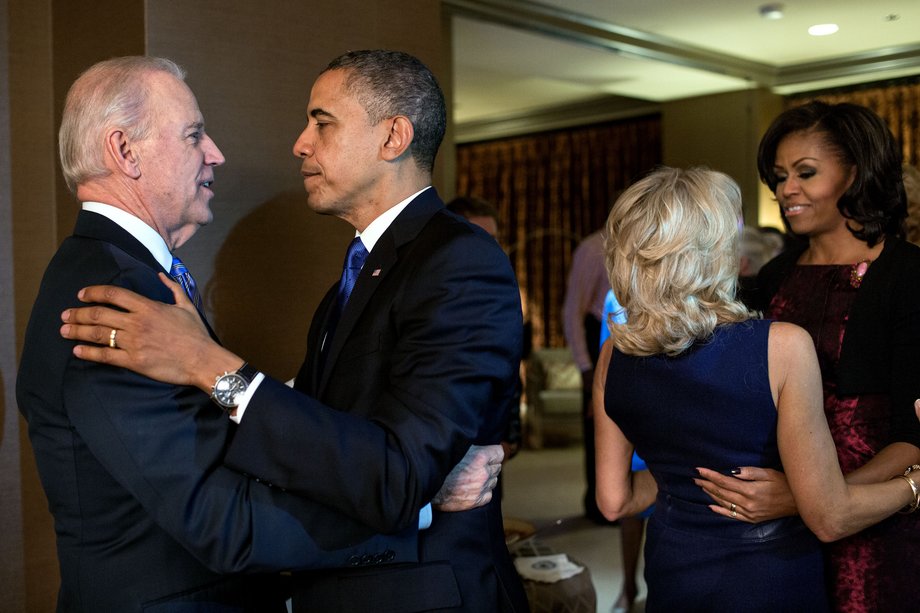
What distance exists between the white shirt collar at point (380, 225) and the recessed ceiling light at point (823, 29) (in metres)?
7.08

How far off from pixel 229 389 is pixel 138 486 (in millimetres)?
211

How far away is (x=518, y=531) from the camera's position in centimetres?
369

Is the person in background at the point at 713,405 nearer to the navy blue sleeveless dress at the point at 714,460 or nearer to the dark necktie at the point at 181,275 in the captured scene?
the navy blue sleeveless dress at the point at 714,460

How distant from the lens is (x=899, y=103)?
9.52 meters

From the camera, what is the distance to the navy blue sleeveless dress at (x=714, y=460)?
1827 millimetres

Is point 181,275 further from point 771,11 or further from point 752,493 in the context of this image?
point 771,11

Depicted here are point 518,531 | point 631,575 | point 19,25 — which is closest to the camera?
point 19,25

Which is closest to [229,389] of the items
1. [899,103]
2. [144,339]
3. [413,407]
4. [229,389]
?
[229,389]

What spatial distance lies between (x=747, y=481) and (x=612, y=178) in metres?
10.5

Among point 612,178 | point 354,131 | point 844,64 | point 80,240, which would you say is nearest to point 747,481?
point 354,131

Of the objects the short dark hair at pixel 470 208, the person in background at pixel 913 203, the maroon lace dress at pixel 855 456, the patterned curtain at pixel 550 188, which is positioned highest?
the patterned curtain at pixel 550 188

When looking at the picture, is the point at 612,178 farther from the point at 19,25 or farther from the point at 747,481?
the point at 747,481

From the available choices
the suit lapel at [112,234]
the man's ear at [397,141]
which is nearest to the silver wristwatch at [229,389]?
the suit lapel at [112,234]

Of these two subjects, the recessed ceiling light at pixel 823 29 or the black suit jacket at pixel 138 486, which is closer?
the black suit jacket at pixel 138 486
